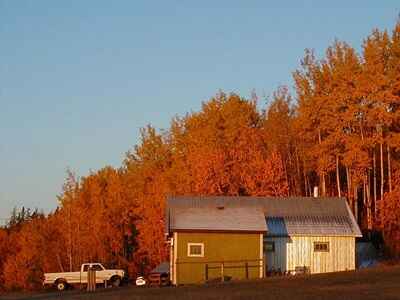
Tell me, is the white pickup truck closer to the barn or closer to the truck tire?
the truck tire

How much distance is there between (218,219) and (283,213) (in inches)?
190

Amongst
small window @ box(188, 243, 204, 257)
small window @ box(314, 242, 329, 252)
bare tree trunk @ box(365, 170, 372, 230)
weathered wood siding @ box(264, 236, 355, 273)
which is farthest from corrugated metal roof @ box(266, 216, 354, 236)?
Result: bare tree trunk @ box(365, 170, 372, 230)

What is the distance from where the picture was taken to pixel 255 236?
149ft

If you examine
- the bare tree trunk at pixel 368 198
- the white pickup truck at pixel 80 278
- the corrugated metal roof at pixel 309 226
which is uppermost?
the bare tree trunk at pixel 368 198

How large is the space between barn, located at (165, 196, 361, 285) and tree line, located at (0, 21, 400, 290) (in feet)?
22.6

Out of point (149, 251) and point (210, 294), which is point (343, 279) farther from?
point (149, 251)

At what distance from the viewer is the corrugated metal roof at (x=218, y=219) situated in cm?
4519

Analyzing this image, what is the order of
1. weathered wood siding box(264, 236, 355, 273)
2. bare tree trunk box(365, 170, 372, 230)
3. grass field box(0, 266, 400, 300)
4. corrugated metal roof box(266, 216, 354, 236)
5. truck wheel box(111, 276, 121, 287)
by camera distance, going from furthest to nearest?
bare tree trunk box(365, 170, 372, 230)
truck wheel box(111, 276, 121, 287)
corrugated metal roof box(266, 216, 354, 236)
weathered wood siding box(264, 236, 355, 273)
grass field box(0, 266, 400, 300)

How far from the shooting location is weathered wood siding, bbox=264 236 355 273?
1831 inches

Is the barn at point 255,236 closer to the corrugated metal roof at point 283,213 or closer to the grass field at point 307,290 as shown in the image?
the corrugated metal roof at point 283,213

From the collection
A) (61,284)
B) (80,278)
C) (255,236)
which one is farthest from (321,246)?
(61,284)

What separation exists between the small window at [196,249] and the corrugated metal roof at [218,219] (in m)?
0.91

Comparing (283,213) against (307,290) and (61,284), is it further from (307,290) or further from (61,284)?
(307,290)

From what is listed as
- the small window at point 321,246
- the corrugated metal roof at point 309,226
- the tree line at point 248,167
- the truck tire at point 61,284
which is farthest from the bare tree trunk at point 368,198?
the truck tire at point 61,284
